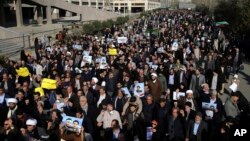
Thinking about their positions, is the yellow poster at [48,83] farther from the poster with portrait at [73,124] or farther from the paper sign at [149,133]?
the paper sign at [149,133]

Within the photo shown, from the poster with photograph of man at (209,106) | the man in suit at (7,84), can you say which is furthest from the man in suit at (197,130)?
the man in suit at (7,84)

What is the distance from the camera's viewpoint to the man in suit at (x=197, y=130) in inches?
301

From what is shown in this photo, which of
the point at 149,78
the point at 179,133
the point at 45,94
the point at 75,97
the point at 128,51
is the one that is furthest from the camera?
the point at 128,51

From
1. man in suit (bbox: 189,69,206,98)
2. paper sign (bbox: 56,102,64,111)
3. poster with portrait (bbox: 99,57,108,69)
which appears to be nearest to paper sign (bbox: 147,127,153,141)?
paper sign (bbox: 56,102,64,111)

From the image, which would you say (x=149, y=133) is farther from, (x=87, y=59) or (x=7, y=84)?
(x=87, y=59)

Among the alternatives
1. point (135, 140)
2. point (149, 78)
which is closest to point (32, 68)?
point (149, 78)

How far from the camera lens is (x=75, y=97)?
9672 millimetres

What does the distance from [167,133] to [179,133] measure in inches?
12.2

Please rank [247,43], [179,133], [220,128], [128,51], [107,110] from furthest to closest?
Answer: 1. [247,43]
2. [128,51]
3. [107,110]
4. [179,133]
5. [220,128]

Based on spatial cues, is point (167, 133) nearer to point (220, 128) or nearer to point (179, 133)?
point (179, 133)

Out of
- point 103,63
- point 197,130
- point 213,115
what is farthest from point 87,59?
point 197,130

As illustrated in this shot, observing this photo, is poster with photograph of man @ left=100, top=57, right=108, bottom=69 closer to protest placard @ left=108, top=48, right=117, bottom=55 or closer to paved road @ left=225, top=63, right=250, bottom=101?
protest placard @ left=108, top=48, right=117, bottom=55

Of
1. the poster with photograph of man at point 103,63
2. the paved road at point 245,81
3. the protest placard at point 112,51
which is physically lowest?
the paved road at point 245,81

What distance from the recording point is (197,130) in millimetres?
7680
